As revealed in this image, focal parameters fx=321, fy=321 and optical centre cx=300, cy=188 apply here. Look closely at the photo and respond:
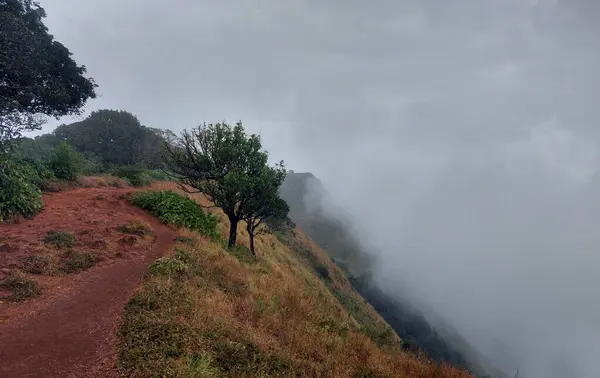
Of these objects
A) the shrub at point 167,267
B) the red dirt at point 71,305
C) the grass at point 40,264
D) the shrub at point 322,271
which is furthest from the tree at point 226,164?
the shrub at point 322,271

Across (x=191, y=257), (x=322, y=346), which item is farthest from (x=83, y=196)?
(x=322, y=346)

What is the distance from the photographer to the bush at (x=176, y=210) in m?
17.1

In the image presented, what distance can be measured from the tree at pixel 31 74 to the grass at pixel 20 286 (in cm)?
950

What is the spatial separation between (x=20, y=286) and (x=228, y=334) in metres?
5.13

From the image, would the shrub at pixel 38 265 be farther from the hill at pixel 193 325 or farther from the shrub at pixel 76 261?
the shrub at pixel 76 261

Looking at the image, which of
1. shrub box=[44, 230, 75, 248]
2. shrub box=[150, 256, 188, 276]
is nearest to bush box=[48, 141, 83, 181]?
shrub box=[44, 230, 75, 248]

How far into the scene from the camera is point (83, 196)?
56.3 ft

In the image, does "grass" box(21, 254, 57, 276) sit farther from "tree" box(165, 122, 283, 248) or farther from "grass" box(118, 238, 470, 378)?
"tree" box(165, 122, 283, 248)

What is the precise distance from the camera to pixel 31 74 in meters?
16.0

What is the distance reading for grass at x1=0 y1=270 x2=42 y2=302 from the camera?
7.21 m

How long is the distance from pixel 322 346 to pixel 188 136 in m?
12.8

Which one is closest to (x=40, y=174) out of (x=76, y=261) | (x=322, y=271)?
(x=76, y=261)

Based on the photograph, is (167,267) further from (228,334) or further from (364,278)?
(364,278)

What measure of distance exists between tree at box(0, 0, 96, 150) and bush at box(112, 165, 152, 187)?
654cm
